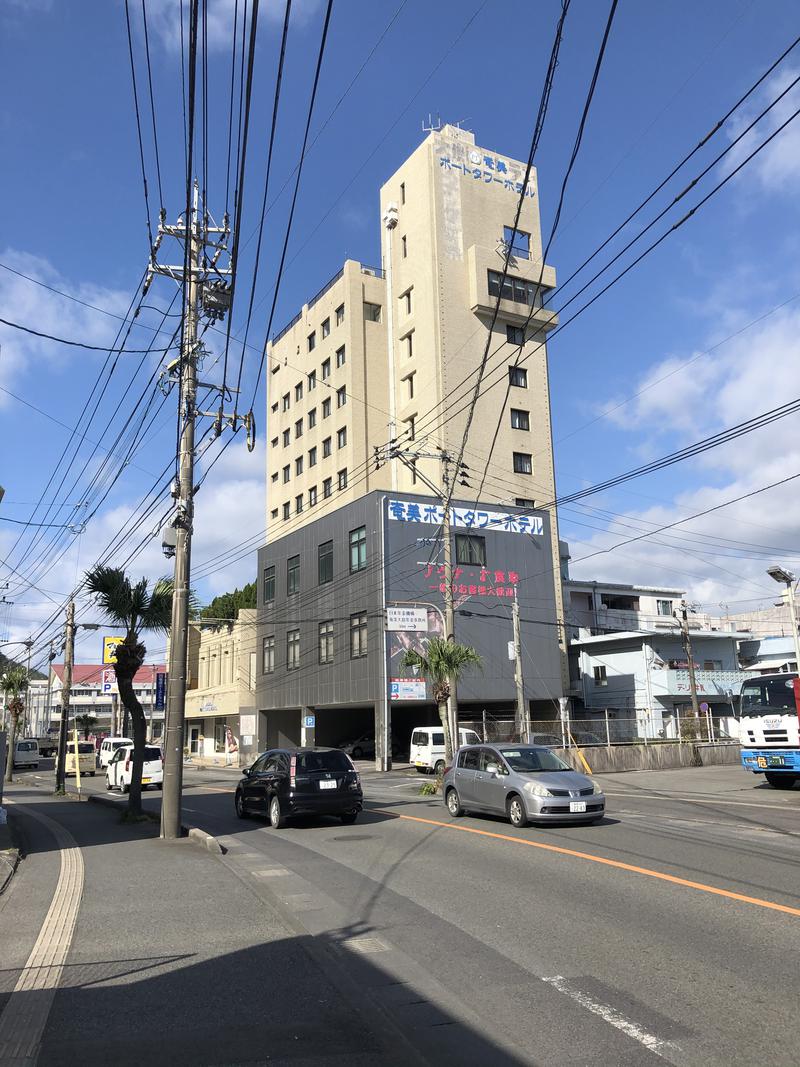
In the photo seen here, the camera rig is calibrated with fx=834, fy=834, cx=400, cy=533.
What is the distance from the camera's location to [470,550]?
43.0 meters

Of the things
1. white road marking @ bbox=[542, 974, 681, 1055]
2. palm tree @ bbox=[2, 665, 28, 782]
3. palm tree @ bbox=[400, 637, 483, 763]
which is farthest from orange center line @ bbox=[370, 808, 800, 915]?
palm tree @ bbox=[2, 665, 28, 782]

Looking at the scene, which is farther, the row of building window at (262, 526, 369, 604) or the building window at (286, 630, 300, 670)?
the building window at (286, 630, 300, 670)

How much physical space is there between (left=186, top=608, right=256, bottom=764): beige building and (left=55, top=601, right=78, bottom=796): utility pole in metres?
17.8

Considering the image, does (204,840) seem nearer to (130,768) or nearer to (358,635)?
(130,768)

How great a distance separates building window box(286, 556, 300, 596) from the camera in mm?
49562

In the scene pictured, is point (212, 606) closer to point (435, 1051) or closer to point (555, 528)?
point (555, 528)

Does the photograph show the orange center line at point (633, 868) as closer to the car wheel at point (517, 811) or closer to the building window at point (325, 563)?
the car wheel at point (517, 811)

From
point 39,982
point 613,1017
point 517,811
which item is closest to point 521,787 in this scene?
point 517,811

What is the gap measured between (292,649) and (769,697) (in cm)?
3139

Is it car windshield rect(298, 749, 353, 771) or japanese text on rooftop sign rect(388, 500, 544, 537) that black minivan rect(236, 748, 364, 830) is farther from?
japanese text on rooftop sign rect(388, 500, 544, 537)

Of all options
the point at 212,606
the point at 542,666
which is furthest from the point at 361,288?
the point at 212,606

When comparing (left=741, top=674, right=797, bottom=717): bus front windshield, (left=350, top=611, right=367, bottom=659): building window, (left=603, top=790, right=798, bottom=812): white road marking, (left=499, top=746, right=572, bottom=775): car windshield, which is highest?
(left=350, top=611, right=367, bottom=659): building window

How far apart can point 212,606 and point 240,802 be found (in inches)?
2323

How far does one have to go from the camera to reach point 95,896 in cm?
984
